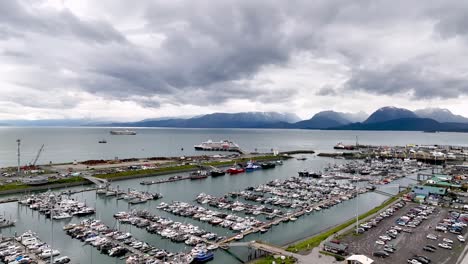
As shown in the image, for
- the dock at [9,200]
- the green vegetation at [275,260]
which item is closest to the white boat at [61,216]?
the dock at [9,200]

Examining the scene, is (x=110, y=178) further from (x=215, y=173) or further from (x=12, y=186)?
(x=215, y=173)

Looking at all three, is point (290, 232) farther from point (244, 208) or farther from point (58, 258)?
point (58, 258)

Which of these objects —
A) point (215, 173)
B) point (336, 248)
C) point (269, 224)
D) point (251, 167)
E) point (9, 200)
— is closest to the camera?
point (336, 248)

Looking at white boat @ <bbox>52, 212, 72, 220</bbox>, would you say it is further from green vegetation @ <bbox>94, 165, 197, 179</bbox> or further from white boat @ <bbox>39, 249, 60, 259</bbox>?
green vegetation @ <bbox>94, 165, 197, 179</bbox>

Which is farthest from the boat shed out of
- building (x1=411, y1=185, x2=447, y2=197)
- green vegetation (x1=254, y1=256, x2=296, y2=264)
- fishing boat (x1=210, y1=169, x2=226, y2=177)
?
fishing boat (x1=210, y1=169, x2=226, y2=177)

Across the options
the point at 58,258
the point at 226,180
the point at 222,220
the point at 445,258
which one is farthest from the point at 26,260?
the point at 226,180

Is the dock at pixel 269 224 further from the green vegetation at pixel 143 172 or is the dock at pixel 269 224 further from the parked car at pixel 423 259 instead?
the green vegetation at pixel 143 172

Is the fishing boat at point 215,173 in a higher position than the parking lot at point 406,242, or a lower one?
higher

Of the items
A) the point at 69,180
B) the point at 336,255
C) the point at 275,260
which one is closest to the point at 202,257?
the point at 275,260
